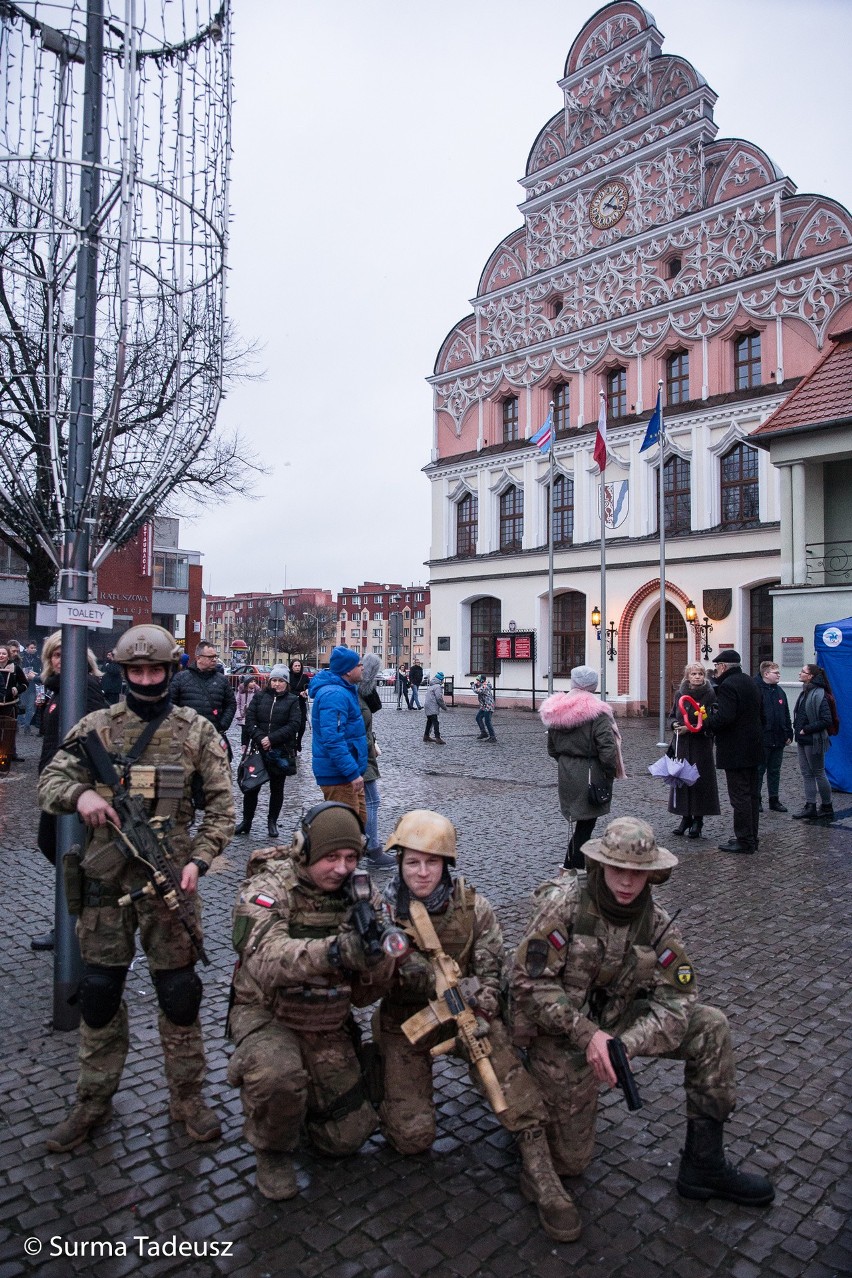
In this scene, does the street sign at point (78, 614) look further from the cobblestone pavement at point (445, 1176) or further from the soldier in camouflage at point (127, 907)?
the cobblestone pavement at point (445, 1176)

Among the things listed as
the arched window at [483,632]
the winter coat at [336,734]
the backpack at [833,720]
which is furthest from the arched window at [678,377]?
the winter coat at [336,734]

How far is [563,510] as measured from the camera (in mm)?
32438

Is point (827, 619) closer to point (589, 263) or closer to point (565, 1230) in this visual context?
point (565, 1230)

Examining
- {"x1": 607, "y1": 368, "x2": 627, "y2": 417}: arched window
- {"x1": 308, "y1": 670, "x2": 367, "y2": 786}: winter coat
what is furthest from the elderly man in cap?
{"x1": 607, "y1": 368, "x2": 627, "y2": 417}: arched window

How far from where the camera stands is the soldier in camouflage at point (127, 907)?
3361mm

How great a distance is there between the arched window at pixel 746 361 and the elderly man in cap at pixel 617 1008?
27.6 m

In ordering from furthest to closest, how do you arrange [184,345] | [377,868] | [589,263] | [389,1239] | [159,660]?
[589,263], [377,868], [184,345], [159,660], [389,1239]

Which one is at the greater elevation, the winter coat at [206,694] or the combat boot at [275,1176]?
the winter coat at [206,694]

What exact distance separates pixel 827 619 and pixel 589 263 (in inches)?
817

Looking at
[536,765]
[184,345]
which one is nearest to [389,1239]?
[184,345]

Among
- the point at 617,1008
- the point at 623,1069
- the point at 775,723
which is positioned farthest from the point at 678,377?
the point at 623,1069

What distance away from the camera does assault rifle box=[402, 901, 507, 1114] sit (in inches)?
120

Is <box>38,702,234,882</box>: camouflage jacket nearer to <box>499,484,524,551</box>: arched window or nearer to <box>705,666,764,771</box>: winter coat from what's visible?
<box>705,666,764,771</box>: winter coat

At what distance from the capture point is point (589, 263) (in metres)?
31.9
